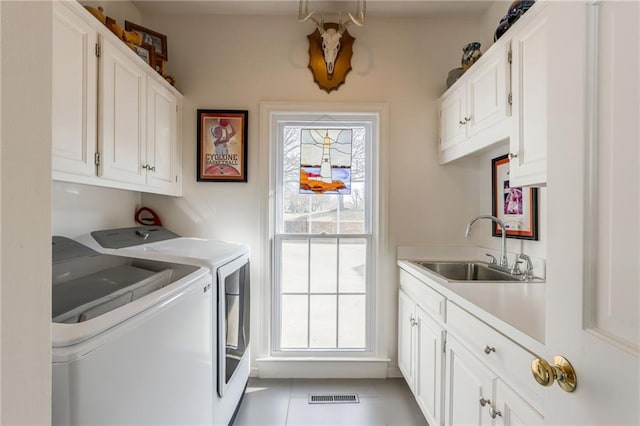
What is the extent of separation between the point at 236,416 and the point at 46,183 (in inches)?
78.7

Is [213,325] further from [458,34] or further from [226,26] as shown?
[458,34]

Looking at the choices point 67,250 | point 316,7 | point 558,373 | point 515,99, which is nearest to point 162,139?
point 67,250

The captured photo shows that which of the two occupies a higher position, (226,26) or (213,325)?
(226,26)

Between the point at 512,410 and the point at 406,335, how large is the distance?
1.21 meters

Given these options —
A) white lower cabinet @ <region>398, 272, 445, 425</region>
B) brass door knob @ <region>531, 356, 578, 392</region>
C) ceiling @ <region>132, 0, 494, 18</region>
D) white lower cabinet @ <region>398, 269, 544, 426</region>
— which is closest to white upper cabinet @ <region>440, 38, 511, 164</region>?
ceiling @ <region>132, 0, 494, 18</region>

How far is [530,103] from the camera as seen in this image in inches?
53.0

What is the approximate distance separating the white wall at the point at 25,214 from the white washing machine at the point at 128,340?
283 millimetres

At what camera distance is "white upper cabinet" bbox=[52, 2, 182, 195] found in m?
1.27

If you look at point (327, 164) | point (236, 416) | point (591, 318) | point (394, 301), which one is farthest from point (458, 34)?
point (236, 416)

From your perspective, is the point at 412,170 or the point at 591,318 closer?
the point at 591,318

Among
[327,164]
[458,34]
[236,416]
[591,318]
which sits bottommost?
[236,416]

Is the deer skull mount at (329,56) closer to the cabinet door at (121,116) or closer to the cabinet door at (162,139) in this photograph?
the cabinet door at (162,139)

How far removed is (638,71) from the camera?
0.46m

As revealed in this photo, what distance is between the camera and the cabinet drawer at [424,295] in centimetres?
159
